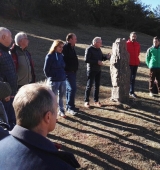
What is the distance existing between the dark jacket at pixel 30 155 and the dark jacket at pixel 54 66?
4.09 m

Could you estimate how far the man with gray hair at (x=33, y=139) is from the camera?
65.7 inches

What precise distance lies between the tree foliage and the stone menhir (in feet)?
59.2

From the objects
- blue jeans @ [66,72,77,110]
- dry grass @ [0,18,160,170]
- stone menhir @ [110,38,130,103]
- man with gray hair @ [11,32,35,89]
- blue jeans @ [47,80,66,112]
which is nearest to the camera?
dry grass @ [0,18,160,170]

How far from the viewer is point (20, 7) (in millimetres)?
24125

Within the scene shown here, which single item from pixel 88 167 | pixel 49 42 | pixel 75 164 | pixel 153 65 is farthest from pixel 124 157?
pixel 49 42

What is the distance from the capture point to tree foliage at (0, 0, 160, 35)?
24.0m

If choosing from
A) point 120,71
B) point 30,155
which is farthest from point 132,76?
point 30,155

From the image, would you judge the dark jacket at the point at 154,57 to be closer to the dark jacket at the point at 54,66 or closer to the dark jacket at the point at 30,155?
the dark jacket at the point at 54,66

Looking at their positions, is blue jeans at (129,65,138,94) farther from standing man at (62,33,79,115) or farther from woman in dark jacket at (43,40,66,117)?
woman in dark jacket at (43,40,66,117)

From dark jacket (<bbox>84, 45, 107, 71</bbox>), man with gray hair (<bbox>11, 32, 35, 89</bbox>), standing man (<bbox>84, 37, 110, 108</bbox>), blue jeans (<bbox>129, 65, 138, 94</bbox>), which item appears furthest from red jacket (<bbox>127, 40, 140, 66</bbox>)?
man with gray hair (<bbox>11, 32, 35, 89</bbox>)

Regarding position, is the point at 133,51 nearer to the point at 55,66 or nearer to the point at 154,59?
the point at 154,59

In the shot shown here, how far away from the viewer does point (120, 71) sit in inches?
282

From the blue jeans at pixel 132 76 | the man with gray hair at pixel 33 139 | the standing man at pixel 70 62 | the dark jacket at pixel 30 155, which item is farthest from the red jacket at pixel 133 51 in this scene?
the dark jacket at pixel 30 155

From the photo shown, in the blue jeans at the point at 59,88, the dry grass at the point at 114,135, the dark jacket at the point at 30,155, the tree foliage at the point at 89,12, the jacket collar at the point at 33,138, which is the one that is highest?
the tree foliage at the point at 89,12
